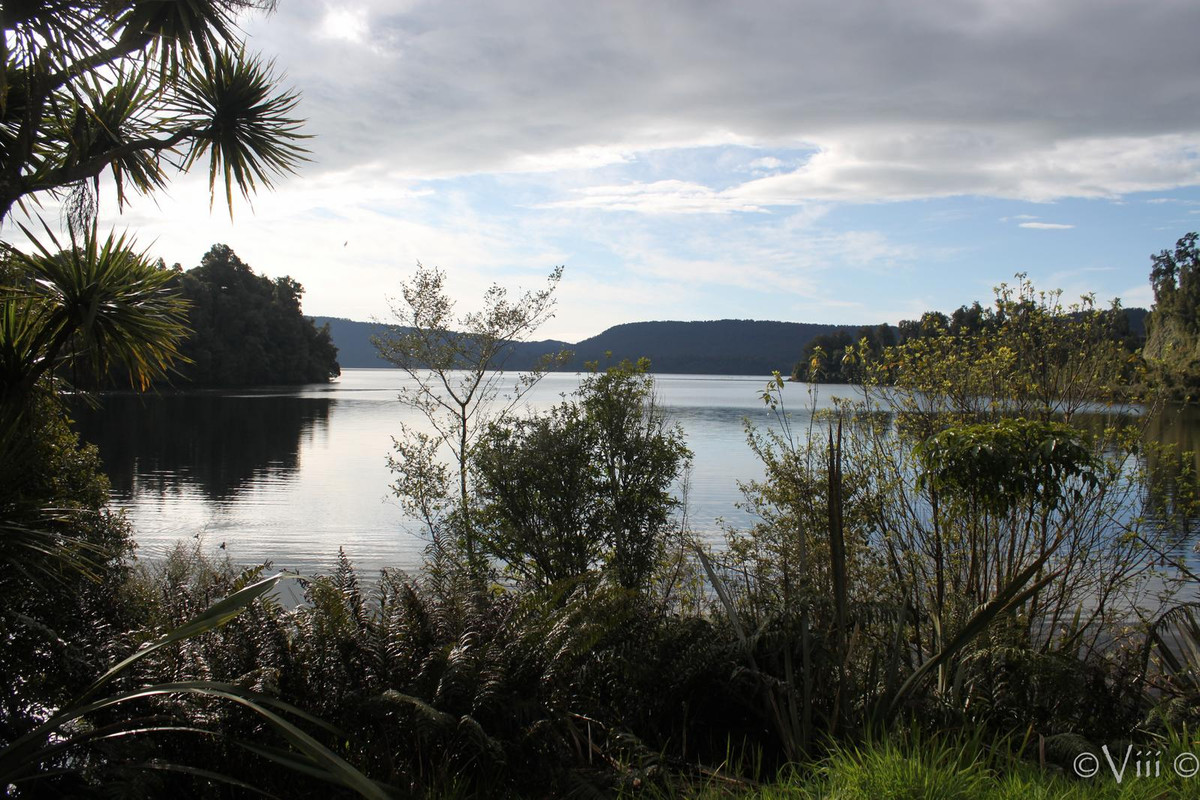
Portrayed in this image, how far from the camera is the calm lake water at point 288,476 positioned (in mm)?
19766

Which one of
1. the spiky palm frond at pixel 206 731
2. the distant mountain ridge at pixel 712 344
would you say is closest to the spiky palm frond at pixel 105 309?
the spiky palm frond at pixel 206 731

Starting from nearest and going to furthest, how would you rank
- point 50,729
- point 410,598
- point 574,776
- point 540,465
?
point 50,729, point 574,776, point 410,598, point 540,465

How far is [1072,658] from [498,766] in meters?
3.60

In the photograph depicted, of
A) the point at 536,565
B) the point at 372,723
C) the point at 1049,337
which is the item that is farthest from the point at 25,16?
the point at 1049,337

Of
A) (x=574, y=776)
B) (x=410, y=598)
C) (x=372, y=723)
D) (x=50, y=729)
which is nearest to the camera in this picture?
(x=50, y=729)

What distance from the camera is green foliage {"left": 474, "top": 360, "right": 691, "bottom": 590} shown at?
984 centimetres

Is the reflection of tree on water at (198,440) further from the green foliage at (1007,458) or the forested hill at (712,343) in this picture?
the forested hill at (712,343)

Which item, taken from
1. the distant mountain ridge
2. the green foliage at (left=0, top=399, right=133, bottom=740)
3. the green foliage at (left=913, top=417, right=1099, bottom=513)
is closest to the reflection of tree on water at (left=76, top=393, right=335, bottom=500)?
the green foliage at (left=0, top=399, right=133, bottom=740)

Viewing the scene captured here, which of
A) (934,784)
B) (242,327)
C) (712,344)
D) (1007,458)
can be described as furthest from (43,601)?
(712,344)

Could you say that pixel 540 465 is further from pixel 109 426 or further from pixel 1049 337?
pixel 109 426

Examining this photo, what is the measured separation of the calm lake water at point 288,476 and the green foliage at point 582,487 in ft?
6.97

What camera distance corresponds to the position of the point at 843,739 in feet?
13.3

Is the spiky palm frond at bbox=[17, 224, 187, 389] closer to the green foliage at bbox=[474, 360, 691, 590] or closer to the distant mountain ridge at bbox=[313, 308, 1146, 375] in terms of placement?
the green foliage at bbox=[474, 360, 691, 590]

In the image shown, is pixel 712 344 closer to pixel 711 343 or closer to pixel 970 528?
pixel 711 343
